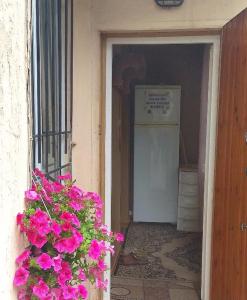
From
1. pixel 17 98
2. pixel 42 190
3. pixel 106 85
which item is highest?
pixel 106 85

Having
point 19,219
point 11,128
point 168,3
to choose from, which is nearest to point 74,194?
point 19,219

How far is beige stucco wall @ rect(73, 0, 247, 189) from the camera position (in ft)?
7.02

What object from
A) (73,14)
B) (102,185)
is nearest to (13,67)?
(73,14)

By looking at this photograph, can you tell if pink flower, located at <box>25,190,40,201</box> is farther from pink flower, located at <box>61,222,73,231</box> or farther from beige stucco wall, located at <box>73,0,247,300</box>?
beige stucco wall, located at <box>73,0,247,300</box>

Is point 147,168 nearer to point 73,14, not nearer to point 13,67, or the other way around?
point 73,14

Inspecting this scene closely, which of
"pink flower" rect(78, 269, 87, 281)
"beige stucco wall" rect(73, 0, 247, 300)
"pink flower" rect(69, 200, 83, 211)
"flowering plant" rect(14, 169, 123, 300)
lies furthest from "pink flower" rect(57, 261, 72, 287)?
"beige stucco wall" rect(73, 0, 247, 300)

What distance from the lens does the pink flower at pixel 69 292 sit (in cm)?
112

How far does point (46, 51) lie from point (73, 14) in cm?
55

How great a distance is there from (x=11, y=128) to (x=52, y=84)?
2.78ft

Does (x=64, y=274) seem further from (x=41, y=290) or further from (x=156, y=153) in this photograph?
(x=156, y=153)

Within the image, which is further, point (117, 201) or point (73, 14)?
point (117, 201)

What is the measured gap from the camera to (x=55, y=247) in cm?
112

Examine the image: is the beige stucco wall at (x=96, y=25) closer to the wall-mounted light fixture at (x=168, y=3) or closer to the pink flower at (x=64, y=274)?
the wall-mounted light fixture at (x=168, y=3)

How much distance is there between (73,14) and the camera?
215cm
